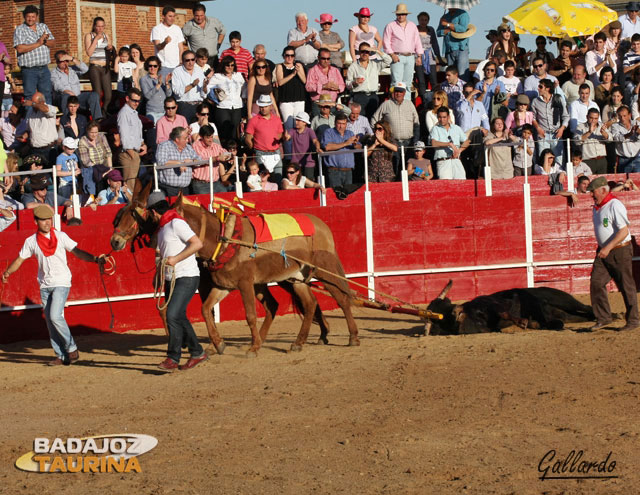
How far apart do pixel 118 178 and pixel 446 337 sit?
222 inches

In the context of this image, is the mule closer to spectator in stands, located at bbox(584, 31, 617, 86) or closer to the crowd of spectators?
the crowd of spectators

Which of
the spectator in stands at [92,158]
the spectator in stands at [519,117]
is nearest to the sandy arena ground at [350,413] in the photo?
the spectator in stands at [92,158]

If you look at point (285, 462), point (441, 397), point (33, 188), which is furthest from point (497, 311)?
point (33, 188)

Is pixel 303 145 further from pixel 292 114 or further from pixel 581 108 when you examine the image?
pixel 581 108

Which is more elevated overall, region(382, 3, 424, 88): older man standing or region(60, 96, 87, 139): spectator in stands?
region(382, 3, 424, 88): older man standing

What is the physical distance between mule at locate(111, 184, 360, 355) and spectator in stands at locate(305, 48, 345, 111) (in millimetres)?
5816

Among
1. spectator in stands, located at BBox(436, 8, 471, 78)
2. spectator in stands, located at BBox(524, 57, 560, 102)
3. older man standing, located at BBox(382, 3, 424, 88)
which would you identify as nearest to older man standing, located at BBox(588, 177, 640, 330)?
spectator in stands, located at BBox(524, 57, 560, 102)

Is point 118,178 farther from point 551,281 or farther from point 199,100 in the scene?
point 551,281

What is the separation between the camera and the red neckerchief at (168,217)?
34.7 feet

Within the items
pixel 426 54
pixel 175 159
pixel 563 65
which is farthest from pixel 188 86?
pixel 563 65

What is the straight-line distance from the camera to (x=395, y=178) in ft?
56.5

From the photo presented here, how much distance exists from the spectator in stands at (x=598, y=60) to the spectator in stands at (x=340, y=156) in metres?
5.47

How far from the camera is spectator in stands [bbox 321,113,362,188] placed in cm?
1656

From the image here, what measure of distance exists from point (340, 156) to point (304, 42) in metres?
3.07
